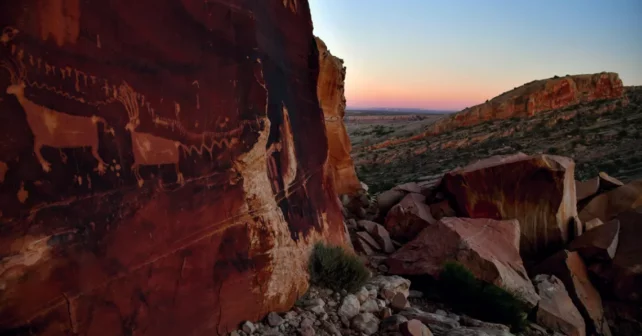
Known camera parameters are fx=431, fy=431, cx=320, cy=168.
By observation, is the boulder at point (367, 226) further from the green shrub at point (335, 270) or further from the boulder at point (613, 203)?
the boulder at point (613, 203)

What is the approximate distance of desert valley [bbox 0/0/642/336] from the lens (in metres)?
2.52

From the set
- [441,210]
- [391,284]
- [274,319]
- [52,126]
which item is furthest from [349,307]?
[441,210]

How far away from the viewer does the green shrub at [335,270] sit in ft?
16.4

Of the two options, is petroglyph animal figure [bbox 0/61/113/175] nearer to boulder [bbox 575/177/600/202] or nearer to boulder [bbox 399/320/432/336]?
boulder [bbox 399/320/432/336]

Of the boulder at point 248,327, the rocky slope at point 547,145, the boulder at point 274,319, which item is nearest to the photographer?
the boulder at point 248,327

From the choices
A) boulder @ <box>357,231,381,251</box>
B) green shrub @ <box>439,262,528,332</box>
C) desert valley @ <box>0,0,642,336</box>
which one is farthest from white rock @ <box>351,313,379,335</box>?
boulder @ <box>357,231,381,251</box>

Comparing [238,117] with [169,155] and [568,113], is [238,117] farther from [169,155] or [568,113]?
[568,113]

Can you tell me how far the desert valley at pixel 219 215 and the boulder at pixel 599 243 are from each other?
0.03m

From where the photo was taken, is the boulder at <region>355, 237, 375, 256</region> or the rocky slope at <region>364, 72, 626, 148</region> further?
the rocky slope at <region>364, 72, 626, 148</region>

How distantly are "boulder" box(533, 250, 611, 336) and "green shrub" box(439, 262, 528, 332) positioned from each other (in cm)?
185

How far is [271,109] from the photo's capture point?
481cm

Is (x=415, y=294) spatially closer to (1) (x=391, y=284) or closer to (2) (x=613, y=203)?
(1) (x=391, y=284)

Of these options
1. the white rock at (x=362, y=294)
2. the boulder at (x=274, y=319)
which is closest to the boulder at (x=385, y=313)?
the white rock at (x=362, y=294)

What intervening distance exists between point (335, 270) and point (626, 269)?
5.79 meters
